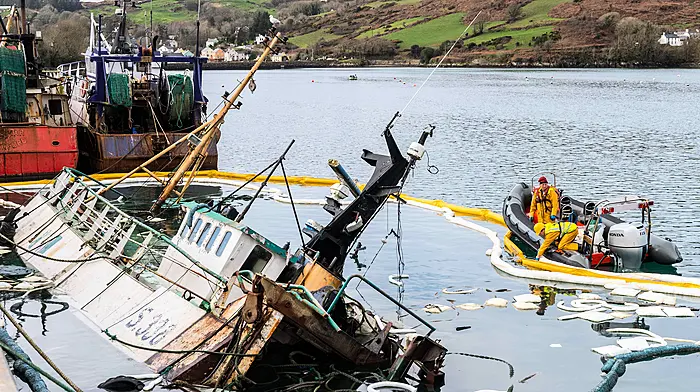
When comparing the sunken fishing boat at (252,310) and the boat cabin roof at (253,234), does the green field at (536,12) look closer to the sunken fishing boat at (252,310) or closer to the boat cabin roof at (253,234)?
the sunken fishing boat at (252,310)

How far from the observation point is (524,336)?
18891 mm

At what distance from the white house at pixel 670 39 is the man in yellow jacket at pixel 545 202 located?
162 metres

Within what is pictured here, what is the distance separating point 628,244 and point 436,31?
174 metres

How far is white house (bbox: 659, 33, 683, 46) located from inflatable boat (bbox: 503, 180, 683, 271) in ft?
526

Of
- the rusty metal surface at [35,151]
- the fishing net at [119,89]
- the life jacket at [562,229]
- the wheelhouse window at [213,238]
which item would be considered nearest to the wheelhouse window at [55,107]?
the fishing net at [119,89]

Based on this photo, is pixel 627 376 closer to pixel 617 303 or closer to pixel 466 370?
pixel 466 370

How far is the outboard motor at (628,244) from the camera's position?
23078 mm

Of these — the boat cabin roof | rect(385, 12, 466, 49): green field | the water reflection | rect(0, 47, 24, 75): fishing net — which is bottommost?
rect(385, 12, 466, 49): green field

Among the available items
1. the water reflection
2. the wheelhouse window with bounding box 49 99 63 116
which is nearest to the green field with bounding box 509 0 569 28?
the wheelhouse window with bounding box 49 99 63 116

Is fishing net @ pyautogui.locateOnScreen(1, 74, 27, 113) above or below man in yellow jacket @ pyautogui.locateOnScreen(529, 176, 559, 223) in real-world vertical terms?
above

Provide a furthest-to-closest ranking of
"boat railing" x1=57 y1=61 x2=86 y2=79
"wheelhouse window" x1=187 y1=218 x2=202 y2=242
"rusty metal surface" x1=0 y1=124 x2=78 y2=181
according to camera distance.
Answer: "boat railing" x1=57 y1=61 x2=86 y2=79 < "rusty metal surface" x1=0 y1=124 x2=78 y2=181 < "wheelhouse window" x1=187 y1=218 x2=202 y2=242

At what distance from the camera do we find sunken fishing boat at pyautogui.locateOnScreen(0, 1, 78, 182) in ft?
116

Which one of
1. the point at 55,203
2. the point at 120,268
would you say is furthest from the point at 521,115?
the point at 120,268

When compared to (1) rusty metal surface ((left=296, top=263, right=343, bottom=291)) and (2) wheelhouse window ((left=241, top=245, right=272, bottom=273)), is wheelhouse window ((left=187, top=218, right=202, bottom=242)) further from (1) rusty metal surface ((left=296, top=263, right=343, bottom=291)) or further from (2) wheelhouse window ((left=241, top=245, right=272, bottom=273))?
(1) rusty metal surface ((left=296, top=263, right=343, bottom=291))
